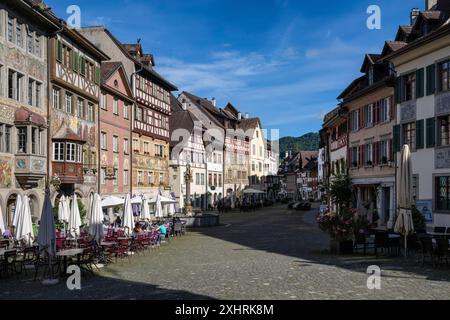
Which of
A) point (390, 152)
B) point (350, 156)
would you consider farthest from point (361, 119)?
point (390, 152)

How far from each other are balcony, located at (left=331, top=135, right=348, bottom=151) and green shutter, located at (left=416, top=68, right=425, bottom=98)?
47.5 ft

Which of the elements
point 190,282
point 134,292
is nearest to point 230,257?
point 190,282

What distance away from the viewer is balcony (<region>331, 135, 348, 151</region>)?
4303 centimetres

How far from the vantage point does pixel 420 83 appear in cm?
2733

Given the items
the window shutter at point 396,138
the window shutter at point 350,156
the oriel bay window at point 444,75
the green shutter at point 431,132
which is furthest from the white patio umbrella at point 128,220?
the window shutter at point 350,156

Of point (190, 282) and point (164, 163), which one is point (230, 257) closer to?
point (190, 282)

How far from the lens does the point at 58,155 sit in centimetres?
2911

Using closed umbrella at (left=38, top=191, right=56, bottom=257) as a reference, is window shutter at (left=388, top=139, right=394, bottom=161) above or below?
above

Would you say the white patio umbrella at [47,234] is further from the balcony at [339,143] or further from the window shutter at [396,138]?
the balcony at [339,143]

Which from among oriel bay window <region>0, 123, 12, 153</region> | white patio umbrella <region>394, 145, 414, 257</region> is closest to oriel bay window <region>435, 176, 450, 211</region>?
white patio umbrella <region>394, 145, 414, 257</region>

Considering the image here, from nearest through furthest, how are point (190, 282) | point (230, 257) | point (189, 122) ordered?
1. point (190, 282)
2. point (230, 257)
3. point (189, 122)

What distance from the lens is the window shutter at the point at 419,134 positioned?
27219 millimetres

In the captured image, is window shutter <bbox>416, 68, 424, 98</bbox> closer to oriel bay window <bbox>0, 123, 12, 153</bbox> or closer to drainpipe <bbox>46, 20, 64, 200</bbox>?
drainpipe <bbox>46, 20, 64, 200</bbox>

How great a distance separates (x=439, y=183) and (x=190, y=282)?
55.7 feet
